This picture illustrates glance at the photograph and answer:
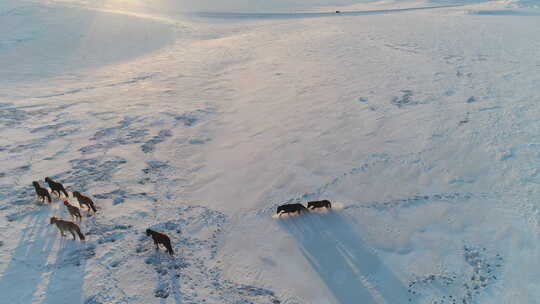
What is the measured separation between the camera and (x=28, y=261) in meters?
8.05

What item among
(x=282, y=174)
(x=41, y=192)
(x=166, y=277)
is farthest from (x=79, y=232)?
(x=282, y=174)

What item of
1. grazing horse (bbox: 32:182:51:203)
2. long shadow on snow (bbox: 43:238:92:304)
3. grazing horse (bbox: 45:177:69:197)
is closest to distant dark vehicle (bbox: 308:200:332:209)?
long shadow on snow (bbox: 43:238:92:304)

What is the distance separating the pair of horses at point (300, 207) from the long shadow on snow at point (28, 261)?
5573 millimetres

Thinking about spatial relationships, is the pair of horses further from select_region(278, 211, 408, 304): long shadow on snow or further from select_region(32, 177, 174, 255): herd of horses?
select_region(32, 177, 174, 255): herd of horses

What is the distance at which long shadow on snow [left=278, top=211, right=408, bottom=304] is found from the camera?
24.5 ft

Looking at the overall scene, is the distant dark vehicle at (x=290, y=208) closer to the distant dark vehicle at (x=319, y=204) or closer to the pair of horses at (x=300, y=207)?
the pair of horses at (x=300, y=207)

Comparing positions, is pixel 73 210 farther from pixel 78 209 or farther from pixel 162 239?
pixel 162 239

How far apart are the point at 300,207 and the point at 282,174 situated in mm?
2141

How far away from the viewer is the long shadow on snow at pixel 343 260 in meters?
7.48

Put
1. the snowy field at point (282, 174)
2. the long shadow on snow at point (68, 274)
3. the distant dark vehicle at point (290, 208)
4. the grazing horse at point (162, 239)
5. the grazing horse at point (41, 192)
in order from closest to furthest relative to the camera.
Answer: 1. the long shadow on snow at point (68, 274)
2. the snowy field at point (282, 174)
3. the grazing horse at point (162, 239)
4. the distant dark vehicle at point (290, 208)
5. the grazing horse at point (41, 192)

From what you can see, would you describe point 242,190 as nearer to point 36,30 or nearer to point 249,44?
point 249,44

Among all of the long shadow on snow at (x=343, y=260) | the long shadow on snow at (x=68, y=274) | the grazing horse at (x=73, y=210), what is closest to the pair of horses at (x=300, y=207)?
the long shadow on snow at (x=343, y=260)

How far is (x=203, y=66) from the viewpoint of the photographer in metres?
22.9

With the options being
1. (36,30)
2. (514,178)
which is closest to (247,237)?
(514,178)
